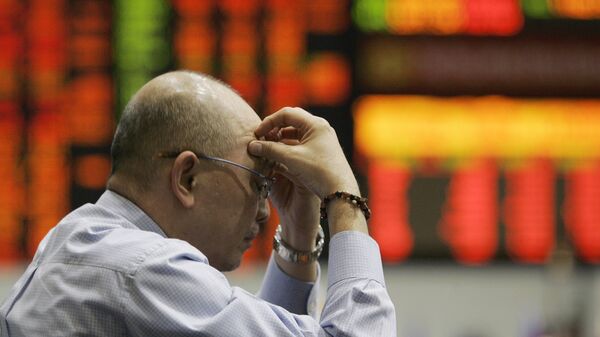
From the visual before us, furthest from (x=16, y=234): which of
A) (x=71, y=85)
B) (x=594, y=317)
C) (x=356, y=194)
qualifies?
(x=356, y=194)

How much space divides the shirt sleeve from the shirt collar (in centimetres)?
10

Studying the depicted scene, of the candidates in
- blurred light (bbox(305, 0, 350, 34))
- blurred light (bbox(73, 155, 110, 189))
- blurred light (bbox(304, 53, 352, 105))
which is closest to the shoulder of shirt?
blurred light (bbox(73, 155, 110, 189))

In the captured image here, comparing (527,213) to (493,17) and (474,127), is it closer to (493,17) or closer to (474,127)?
(474,127)

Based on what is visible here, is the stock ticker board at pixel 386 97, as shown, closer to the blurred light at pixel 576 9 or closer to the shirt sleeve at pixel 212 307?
the blurred light at pixel 576 9

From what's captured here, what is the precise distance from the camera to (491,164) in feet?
12.9

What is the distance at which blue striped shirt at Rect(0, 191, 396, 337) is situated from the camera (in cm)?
124

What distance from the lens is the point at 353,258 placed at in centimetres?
Result: 134

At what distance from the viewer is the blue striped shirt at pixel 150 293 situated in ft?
4.06

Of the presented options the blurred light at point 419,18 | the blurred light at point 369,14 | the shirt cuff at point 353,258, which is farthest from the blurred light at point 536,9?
the shirt cuff at point 353,258

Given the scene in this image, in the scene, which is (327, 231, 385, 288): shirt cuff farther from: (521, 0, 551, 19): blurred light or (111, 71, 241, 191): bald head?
(521, 0, 551, 19): blurred light

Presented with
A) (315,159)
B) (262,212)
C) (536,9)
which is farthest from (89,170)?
(315,159)

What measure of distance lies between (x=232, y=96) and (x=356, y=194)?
0.68 feet

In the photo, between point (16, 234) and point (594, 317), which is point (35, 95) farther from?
point (594, 317)

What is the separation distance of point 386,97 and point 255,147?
254cm
